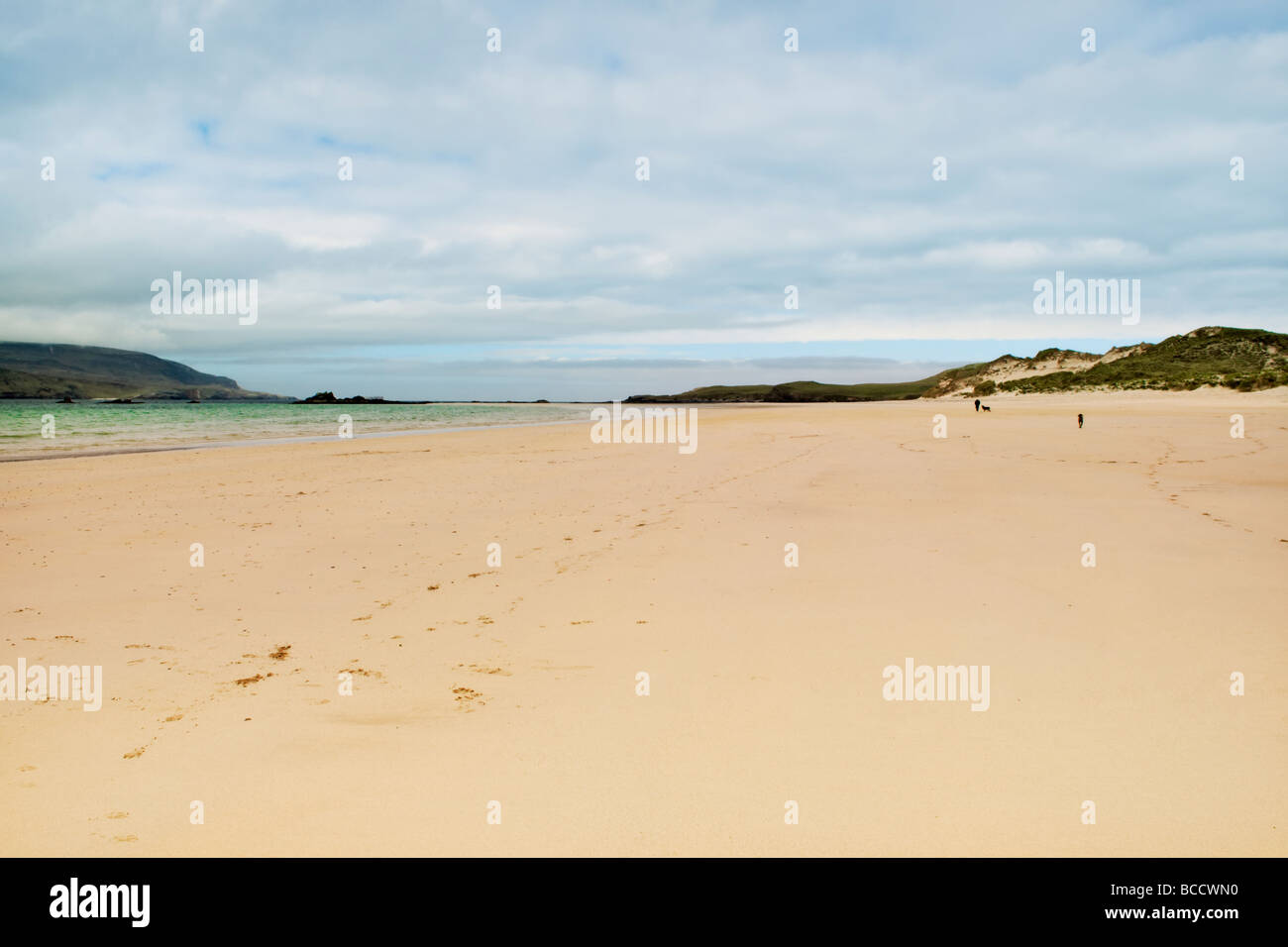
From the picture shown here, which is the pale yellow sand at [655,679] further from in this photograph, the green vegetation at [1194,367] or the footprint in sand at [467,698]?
the green vegetation at [1194,367]

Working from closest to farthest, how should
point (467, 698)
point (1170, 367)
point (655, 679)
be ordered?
point (467, 698), point (655, 679), point (1170, 367)

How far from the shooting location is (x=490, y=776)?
12.0 feet

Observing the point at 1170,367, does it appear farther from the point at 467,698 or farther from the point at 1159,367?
the point at 467,698

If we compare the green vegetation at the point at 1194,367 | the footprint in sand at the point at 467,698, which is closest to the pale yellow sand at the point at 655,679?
the footprint in sand at the point at 467,698

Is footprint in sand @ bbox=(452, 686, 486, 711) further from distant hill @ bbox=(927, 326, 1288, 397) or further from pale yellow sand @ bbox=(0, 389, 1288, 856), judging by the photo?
distant hill @ bbox=(927, 326, 1288, 397)

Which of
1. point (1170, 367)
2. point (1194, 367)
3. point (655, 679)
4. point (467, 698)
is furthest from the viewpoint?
point (1170, 367)

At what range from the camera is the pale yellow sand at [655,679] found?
3.27m

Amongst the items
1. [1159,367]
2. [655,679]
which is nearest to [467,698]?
[655,679]

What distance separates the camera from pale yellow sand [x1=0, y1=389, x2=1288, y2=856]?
10.7ft

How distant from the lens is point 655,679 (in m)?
4.97

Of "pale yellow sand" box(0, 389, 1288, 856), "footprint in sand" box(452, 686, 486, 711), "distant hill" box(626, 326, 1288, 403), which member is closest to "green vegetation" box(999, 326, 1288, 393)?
"distant hill" box(626, 326, 1288, 403)

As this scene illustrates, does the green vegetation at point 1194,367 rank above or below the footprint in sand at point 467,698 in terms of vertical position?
above
